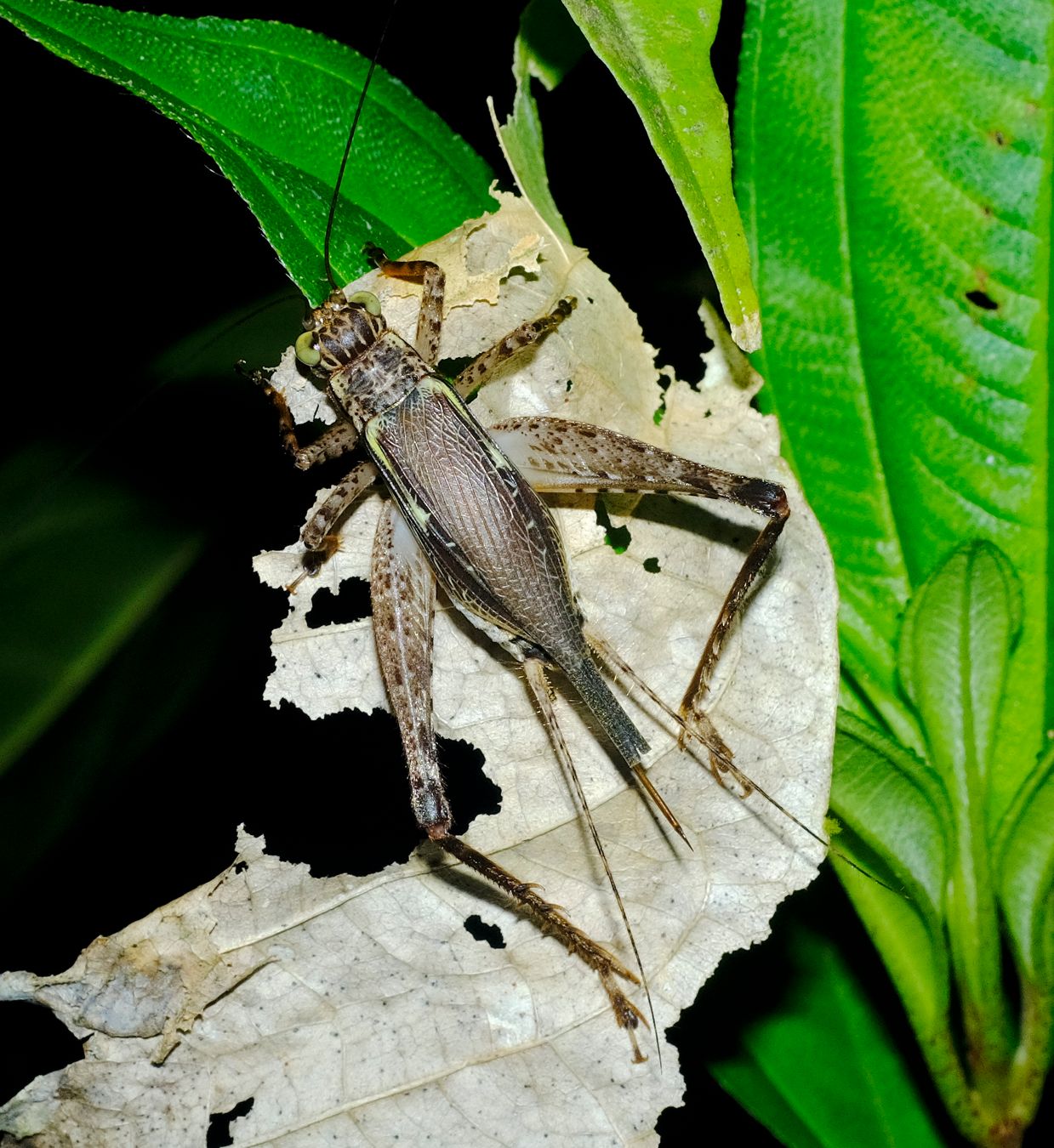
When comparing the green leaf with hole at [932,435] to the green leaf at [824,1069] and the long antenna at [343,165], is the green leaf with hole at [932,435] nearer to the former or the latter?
the green leaf at [824,1069]

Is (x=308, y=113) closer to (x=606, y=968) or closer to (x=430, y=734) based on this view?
(x=430, y=734)

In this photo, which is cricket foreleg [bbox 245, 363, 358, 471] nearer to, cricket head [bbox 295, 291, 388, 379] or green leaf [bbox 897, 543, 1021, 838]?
cricket head [bbox 295, 291, 388, 379]

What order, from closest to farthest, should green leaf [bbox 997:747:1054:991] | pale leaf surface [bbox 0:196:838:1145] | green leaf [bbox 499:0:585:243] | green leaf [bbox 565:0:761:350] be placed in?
1. green leaf [bbox 565:0:761:350]
2. green leaf [bbox 997:747:1054:991]
3. pale leaf surface [bbox 0:196:838:1145]
4. green leaf [bbox 499:0:585:243]

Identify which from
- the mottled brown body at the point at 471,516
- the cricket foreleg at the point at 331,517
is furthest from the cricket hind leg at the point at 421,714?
the cricket foreleg at the point at 331,517

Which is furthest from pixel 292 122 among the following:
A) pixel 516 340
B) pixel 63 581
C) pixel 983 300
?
pixel 63 581

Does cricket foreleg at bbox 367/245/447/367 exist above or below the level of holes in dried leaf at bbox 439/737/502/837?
above

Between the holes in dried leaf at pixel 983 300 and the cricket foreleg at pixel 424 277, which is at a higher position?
the cricket foreleg at pixel 424 277

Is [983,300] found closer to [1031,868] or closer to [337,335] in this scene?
[1031,868]

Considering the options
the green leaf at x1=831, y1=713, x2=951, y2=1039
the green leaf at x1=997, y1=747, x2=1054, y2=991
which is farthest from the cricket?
the green leaf at x1=997, y1=747, x2=1054, y2=991

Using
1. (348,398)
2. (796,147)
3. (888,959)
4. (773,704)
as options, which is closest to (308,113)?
(348,398)
